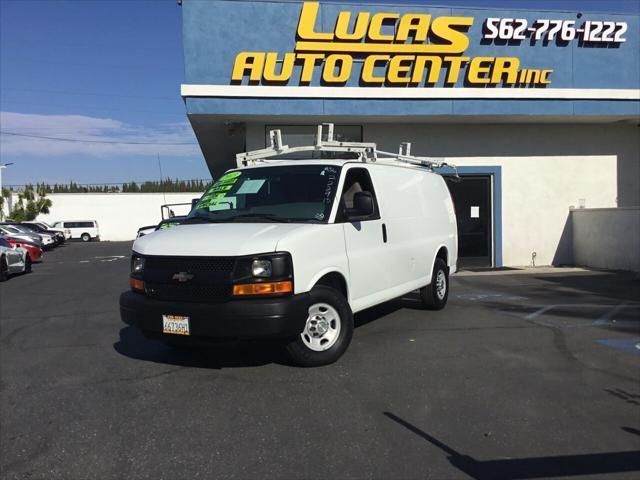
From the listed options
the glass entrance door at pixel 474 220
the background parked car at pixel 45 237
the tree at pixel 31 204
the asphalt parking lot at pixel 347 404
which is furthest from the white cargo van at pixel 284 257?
the tree at pixel 31 204

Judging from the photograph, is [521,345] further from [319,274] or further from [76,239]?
[76,239]

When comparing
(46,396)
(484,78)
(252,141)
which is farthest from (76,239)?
(46,396)

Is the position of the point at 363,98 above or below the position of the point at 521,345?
above

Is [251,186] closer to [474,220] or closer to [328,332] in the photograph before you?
[328,332]

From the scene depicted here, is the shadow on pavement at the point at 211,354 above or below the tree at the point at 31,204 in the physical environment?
below

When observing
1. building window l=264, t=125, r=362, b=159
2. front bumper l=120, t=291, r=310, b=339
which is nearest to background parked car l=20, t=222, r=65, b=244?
building window l=264, t=125, r=362, b=159

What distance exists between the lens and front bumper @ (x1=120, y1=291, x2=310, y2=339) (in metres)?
4.94

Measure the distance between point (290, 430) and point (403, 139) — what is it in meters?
11.9

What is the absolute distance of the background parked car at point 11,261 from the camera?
50.1 ft

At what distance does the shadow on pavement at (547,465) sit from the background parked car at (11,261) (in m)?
14.9

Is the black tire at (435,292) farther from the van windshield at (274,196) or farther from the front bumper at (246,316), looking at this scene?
the front bumper at (246,316)

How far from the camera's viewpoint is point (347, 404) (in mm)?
4680

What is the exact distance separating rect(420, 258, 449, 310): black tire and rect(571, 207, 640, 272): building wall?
23.5 ft

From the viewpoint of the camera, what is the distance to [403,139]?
15078mm
